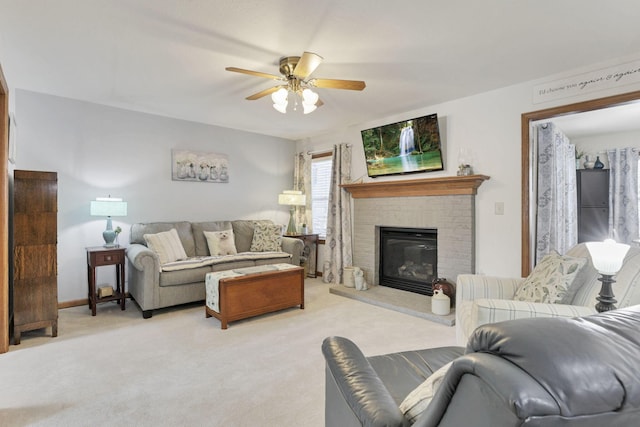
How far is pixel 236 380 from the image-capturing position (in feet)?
7.06

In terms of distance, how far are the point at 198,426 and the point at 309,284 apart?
10.7 ft

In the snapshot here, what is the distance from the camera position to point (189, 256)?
4.27 metres

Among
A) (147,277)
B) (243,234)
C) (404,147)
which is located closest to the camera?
(147,277)

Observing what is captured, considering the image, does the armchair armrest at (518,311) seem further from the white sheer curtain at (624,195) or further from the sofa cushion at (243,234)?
the white sheer curtain at (624,195)

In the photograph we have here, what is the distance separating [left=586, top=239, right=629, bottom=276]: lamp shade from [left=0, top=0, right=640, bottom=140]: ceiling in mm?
1479

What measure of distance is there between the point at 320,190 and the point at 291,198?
21.5 inches

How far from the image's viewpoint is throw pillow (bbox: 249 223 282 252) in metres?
4.72

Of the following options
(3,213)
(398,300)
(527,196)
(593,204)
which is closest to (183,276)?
(3,213)

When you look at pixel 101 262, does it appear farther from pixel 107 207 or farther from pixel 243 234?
pixel 243 234

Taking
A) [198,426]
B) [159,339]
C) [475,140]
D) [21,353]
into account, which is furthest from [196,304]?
[475,140]

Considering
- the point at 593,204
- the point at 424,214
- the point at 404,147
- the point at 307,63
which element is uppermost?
the point at 307,63

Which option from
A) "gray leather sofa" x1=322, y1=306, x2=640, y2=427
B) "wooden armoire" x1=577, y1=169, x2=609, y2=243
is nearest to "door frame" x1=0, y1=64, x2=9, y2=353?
"gray leather sofa" x1=322, y1=306, x2=640, y2=427

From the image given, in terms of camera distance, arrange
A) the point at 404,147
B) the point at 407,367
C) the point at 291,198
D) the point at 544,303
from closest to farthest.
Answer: the point at 407,367, the point at 544,303, the point at 404,147, the point at 291,198

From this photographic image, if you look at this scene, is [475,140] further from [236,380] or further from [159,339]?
[159,339]
